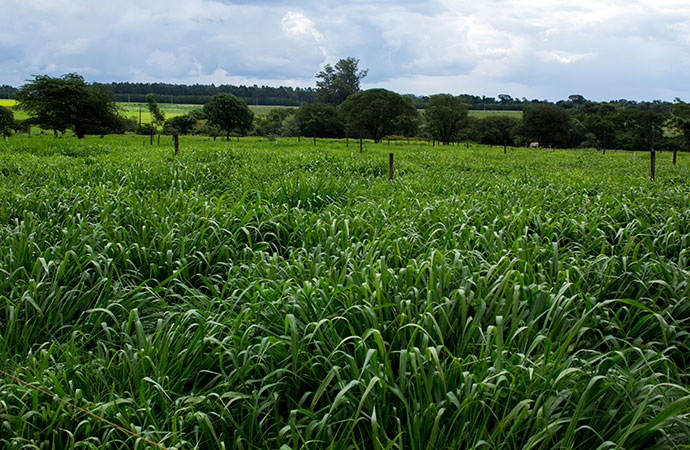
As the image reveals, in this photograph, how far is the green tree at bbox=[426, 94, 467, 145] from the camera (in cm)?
7201

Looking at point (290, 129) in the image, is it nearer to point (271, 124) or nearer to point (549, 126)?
point (271, 124)

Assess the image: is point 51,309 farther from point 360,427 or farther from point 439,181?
point 439,181

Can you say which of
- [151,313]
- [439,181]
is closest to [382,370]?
[151,313]

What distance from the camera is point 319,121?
69.2m

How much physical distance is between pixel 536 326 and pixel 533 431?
986mm

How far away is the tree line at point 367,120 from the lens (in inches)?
1599

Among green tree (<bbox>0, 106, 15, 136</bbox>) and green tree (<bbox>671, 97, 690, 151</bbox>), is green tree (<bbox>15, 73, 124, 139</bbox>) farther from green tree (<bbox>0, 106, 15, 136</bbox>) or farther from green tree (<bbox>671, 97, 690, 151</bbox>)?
green tree (<bbox>671, 97, 690, 151</bbox>)

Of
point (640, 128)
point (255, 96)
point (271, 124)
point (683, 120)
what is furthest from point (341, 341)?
point (255, 96)

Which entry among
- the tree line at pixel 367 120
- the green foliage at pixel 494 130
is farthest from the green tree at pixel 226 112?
the green foliage at pixel 494 130

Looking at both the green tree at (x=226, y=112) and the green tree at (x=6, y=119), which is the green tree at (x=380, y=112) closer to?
the green tree at (x=226, y=112)

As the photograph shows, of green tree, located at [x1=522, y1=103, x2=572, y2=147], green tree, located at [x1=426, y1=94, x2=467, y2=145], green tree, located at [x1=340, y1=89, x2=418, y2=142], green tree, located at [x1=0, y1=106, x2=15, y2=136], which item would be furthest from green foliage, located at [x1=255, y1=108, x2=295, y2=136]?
green tree, located at [x1=522, y1=103, x2=572, y2=147]

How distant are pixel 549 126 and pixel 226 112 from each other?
51897 mm

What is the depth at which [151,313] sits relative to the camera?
141 inches

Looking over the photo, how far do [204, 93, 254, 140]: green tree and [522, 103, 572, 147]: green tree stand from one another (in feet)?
157
